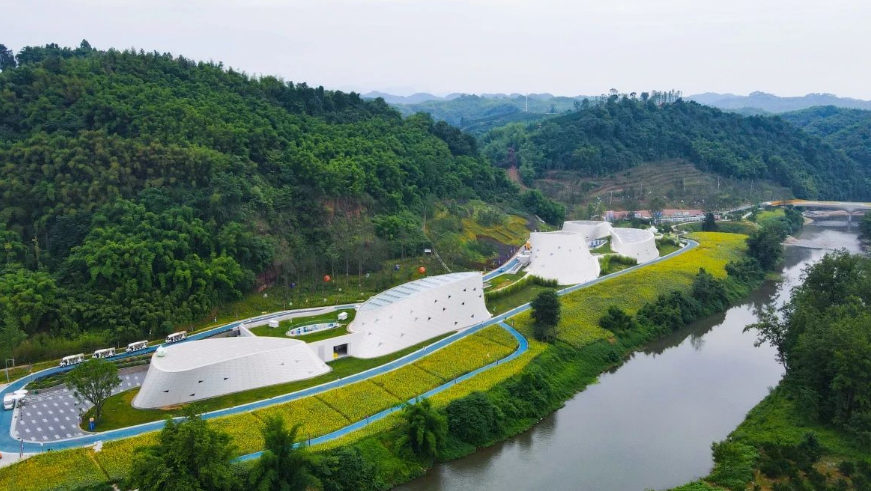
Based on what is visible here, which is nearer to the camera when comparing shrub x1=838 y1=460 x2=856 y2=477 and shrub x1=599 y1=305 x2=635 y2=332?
shrub x1=838 y1=460 x2=856 y2=477

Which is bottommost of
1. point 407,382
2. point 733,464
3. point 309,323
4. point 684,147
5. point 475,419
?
point 733,464

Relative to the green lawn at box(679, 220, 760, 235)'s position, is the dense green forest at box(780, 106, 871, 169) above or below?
above

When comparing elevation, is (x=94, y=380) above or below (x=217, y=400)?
above

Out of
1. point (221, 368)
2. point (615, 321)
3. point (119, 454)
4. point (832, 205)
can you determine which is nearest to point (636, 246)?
point (615, 321)

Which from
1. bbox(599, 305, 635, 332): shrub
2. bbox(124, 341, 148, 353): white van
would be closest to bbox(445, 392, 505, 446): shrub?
bbox(599, 305, 635, 332): shrub

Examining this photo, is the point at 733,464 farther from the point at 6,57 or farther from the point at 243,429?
the point at 6,57

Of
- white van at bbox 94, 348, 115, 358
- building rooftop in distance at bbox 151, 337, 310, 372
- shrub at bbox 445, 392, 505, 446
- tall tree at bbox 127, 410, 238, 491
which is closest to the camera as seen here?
tall tree at bbox 127, 410, 238, 491

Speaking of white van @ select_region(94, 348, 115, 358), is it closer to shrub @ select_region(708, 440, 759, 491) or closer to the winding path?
the winding path
